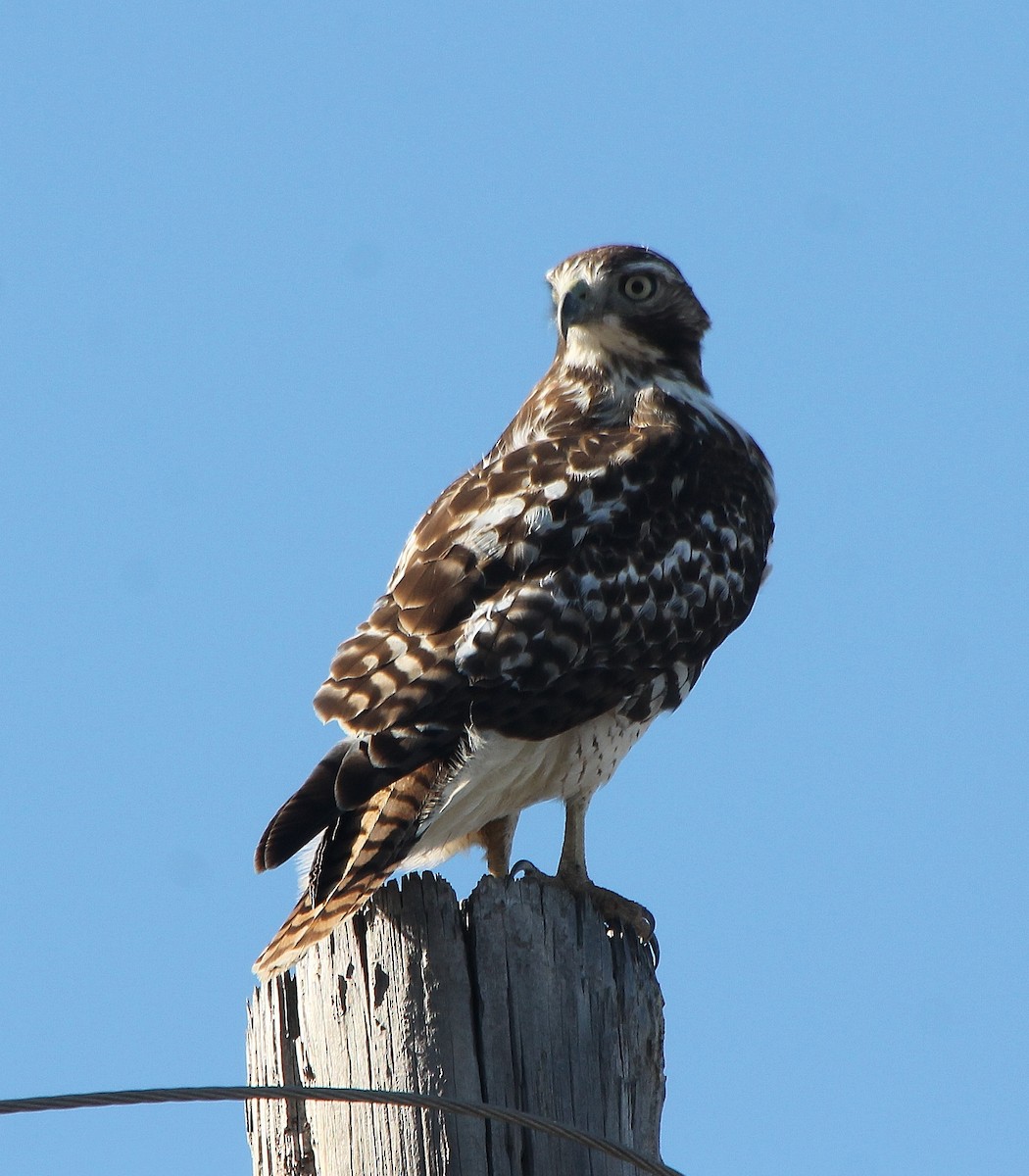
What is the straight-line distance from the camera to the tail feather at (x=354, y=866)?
3775 millimetres

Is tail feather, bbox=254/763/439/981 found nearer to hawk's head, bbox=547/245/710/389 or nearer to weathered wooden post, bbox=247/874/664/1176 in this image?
weathered wooden post, bbox=247/874/664/1176

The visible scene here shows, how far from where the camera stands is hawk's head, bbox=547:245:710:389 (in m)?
6.17

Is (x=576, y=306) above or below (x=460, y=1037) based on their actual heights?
above

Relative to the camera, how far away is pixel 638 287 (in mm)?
6250

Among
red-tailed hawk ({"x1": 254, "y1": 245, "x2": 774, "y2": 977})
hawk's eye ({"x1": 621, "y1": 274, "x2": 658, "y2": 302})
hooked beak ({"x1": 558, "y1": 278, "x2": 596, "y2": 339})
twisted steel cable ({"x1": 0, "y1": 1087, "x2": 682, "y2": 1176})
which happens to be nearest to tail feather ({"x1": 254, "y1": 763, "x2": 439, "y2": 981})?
red-tailed hawk ({"x1": 254, "y1": 245, "x2": 774, "y2": 977})

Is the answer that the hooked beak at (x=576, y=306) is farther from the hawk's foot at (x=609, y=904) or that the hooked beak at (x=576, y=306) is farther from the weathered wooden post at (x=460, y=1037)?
the weathered wooden post at (x=460, y=1037)

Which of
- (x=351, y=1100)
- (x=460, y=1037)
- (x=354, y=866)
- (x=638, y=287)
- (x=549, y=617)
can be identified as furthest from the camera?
(x=638, y=287)

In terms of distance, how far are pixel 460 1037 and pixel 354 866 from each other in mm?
847

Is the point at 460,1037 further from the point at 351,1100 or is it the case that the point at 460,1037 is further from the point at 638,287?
the point at 638,287

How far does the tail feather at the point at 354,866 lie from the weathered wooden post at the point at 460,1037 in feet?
0.32

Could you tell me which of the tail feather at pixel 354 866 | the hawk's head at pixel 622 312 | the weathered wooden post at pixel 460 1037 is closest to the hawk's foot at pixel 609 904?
the tail feather at pixel 354 866

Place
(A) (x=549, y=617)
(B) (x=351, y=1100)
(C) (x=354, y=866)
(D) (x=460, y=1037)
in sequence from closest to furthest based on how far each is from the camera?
(B) (x=351, y=1100) → (D) (x=460, y=1037) → (C) (x=354, y=866) → (A) (x=549, y=617)

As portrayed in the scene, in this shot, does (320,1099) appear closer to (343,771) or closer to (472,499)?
(343,771)

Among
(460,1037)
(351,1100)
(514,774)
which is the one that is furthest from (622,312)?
(351,1100)
